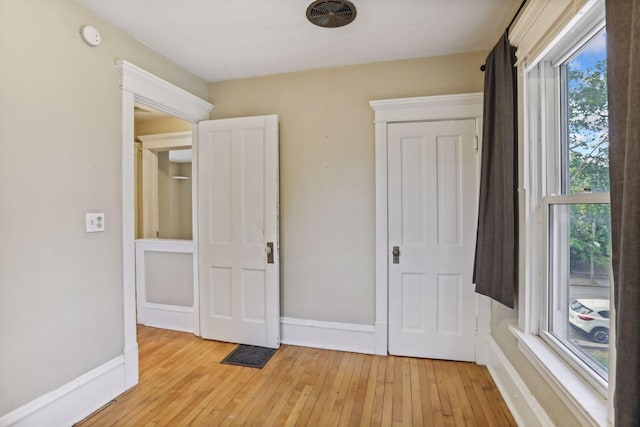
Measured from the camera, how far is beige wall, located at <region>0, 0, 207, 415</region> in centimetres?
152

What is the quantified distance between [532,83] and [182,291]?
3355mm

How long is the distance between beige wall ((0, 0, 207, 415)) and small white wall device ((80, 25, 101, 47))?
30 mm

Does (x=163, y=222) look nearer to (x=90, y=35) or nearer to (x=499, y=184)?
(x=90, y=35)

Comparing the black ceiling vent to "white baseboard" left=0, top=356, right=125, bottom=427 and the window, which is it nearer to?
the window

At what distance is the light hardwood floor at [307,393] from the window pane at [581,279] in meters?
0.71

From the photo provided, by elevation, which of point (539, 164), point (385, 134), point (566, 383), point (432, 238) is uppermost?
point (385, 134)

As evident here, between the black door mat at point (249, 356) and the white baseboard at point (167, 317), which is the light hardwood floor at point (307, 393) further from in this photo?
the white baseboard at point (167, 317)

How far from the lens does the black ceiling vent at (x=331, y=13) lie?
182 cm

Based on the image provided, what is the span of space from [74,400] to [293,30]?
2.69 meters

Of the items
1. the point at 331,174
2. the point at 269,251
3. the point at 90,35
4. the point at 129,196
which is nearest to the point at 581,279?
the point at 331,174

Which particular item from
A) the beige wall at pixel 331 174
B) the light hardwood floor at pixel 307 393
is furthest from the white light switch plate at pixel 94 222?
the beige wall at pixel 331 174

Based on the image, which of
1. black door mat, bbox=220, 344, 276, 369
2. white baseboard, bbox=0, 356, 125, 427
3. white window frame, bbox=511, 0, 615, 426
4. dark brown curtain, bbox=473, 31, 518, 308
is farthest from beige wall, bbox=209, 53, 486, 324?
white baseboard, bbox=0, 356, 125, 427

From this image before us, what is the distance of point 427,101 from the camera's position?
2.42 m

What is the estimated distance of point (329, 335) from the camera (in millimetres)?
2703
